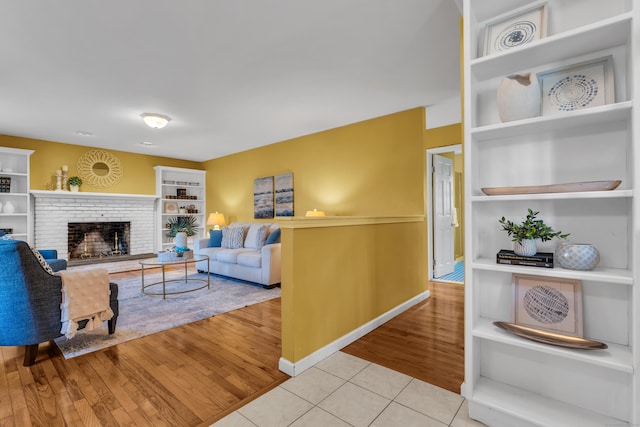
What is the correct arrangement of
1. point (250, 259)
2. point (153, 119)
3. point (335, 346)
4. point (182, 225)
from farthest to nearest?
1. point (182, 225)
2. point (250, 259)
3. point (153, 119)
4. point (335, 346)

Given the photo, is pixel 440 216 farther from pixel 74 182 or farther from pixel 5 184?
pixel 5 184

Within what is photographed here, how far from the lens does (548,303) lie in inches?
59.6

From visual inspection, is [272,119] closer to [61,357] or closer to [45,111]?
[45,111]

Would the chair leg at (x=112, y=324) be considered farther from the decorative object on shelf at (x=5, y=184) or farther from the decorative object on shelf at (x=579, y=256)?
the decorative object on shelf at (x=5, y=184)

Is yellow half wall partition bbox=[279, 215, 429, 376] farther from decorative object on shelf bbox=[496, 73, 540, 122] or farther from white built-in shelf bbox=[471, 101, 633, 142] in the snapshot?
decorative object on shelf bbox=[496, 73, 540, 122]

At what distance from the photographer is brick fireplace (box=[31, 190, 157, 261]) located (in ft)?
18.2

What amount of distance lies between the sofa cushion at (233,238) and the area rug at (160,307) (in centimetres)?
61

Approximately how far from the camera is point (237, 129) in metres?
5.00

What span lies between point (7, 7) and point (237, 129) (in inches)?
121

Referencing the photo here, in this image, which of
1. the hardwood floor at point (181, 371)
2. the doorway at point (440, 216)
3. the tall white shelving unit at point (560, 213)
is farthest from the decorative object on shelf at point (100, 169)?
the tall white shelving unit at point (560, 213)

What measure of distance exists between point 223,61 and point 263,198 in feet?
11.6

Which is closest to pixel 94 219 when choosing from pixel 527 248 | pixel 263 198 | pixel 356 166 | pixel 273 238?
pixel 263 198

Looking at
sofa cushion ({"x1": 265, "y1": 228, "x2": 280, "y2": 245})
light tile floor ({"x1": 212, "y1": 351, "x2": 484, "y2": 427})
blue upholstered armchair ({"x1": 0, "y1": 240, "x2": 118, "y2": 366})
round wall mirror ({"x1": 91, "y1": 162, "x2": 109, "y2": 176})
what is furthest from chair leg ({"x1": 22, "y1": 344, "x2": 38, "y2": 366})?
round wall mirror ({"x1": 91, "y1": 162, "x2": 109, "y2": 176})

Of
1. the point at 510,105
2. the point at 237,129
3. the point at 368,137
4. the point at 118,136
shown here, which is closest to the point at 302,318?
the point at 510,105
